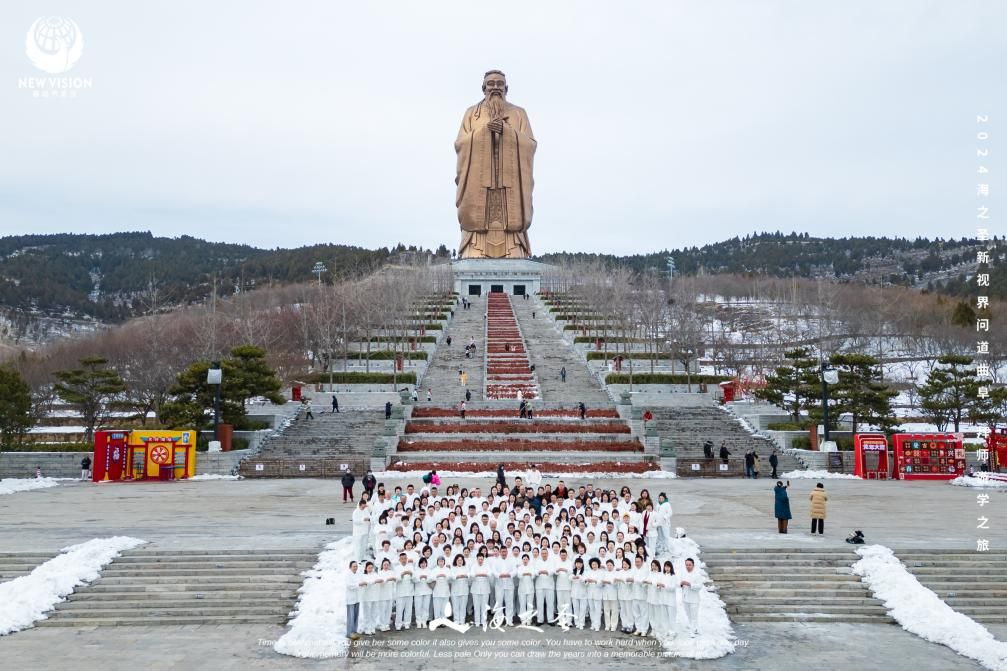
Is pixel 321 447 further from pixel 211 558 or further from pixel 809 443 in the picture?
pixel 809 443

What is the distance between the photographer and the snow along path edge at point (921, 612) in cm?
992

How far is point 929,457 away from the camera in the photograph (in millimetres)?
25172

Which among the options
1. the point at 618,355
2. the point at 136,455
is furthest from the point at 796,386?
the point at 136,455

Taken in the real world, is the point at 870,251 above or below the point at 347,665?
above

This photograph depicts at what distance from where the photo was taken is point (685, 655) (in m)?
9.88

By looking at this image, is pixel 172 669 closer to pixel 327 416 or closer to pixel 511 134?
pixel 327 416

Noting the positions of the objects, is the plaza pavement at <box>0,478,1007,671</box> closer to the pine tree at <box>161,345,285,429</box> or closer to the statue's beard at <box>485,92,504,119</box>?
the pine tree at <box>161,345,285,429</box>

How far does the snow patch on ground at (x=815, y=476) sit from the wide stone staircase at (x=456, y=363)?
1338 centimetres

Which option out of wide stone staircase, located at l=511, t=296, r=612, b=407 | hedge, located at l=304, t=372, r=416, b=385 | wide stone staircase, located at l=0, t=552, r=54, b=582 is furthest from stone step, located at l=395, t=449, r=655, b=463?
wide stone staircase, located at l=0, t=552, r=54, b=582

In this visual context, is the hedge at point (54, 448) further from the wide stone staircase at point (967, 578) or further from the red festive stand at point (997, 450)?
the red festive stand at point (997, 450)

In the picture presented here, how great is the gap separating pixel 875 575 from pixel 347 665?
25.9 ft

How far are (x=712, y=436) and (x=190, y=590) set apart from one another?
20726 millimetres

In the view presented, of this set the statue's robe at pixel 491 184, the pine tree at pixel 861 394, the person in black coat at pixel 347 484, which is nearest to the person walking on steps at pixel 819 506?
the person in black coat at pixel 347 484

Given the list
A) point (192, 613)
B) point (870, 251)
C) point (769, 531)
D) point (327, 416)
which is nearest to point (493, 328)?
point (327, 416)
